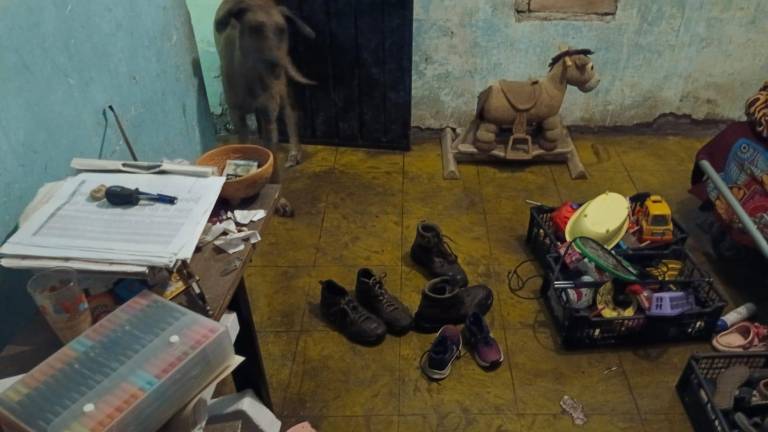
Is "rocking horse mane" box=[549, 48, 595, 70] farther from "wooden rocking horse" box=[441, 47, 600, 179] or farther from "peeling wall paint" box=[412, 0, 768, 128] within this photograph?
"peeling wall paint" box=[412, 0, 768, 128]

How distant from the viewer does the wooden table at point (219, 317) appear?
1.01 metres

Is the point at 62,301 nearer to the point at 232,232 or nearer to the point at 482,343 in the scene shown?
the point at 232,232

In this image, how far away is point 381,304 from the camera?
2.02 meters

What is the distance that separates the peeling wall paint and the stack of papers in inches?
78.7

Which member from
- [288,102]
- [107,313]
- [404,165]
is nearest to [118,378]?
[107,313]

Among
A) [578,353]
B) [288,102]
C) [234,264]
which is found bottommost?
[578,353]

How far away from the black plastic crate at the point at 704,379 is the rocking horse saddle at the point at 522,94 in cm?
143

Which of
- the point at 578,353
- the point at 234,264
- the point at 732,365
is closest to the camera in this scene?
the point at 234,264

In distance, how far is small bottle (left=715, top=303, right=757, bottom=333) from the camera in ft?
6.44

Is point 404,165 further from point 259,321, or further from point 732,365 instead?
point 732,365

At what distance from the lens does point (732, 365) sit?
1745 mm

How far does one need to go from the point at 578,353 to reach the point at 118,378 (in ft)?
5.15

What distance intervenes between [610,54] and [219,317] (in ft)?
8.56

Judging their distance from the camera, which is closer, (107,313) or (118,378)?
(118,378)
